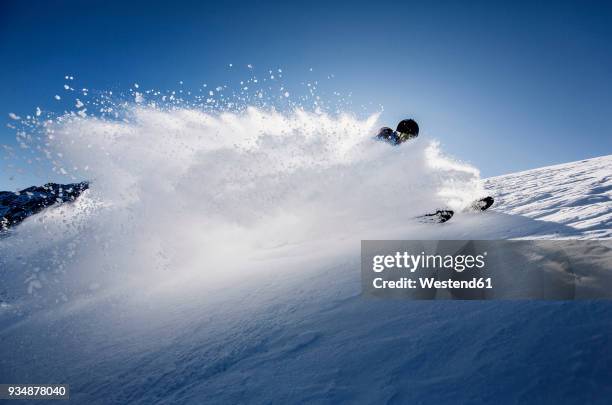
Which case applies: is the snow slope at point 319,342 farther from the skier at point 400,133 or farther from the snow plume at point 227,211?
the skier at point 400,133

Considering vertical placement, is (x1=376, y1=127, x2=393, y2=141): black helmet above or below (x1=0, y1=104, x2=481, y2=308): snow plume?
above

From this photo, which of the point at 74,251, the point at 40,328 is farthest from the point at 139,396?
the point at 74,251

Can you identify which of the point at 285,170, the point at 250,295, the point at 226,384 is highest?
the point at 285,170

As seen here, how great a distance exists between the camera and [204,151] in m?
9.15

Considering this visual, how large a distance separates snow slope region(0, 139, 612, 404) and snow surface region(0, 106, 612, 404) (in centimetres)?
2

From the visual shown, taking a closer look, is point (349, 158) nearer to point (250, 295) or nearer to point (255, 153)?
point (255, 153)

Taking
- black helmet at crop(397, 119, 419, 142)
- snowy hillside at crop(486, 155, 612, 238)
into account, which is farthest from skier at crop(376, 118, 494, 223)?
snowy hillside at crop(486, 155, 612, 238)

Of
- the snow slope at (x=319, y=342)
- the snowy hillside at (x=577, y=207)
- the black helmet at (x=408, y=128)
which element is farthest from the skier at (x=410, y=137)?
the snow slope at (x=319, y=342)

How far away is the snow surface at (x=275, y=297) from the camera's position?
2.12 m

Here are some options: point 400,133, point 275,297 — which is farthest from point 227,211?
point 400,133

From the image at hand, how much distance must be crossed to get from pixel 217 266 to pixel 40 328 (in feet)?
9.24

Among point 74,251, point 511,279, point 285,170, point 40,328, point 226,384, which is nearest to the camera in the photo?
point 226,384

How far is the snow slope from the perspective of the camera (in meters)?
1.94

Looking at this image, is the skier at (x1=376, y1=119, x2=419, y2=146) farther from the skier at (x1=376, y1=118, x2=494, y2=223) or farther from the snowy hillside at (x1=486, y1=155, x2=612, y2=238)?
the snowy hillside at (x1=486, y1=155, x2=612, y2=238)
